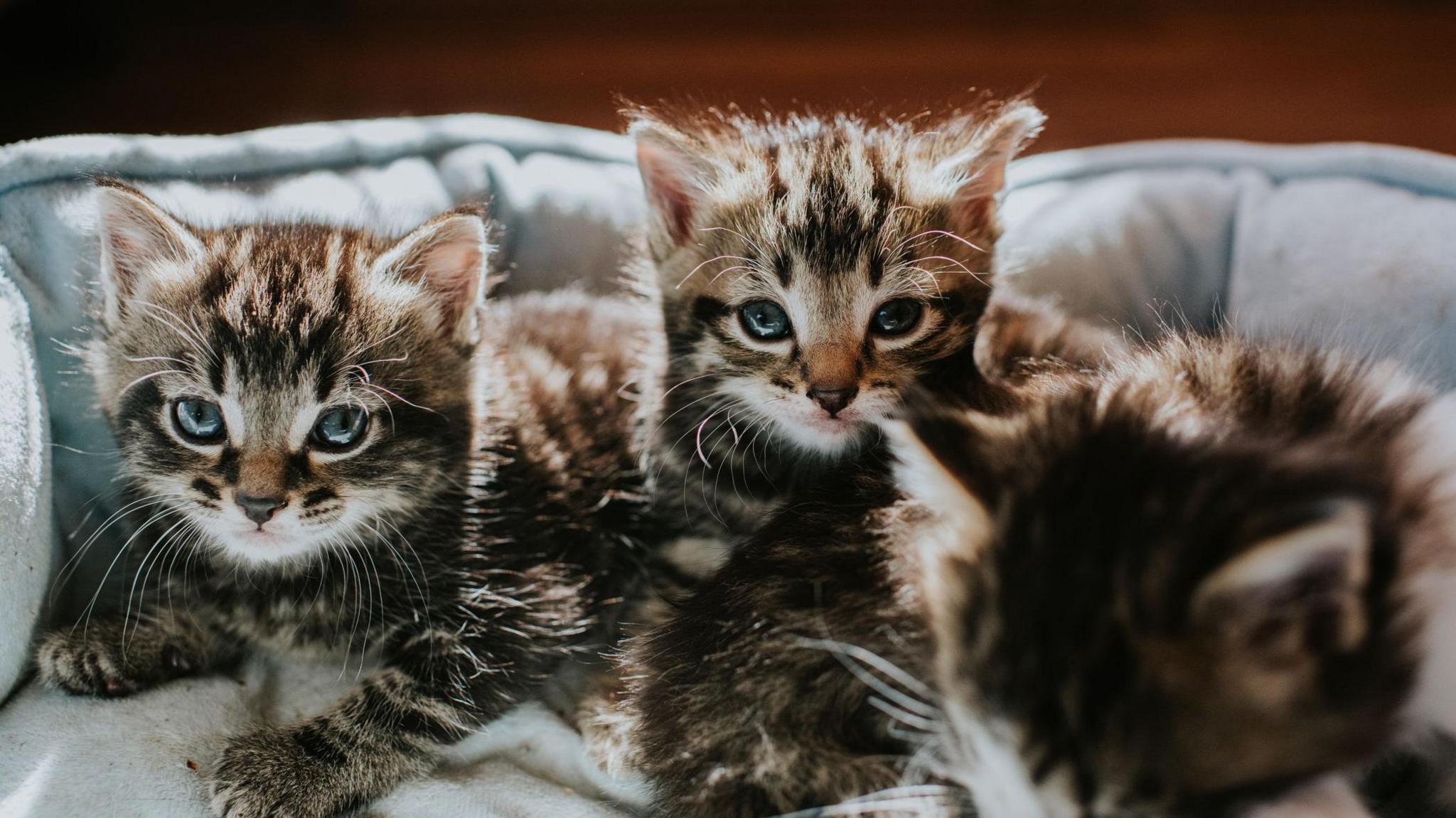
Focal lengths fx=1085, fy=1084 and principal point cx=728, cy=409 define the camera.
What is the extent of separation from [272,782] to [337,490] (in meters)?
0.32

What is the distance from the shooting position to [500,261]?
1877 mm

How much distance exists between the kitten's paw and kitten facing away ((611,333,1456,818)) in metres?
0.35

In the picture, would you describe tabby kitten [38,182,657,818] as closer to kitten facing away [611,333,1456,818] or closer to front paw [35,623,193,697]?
front paw [35,623,193,697]

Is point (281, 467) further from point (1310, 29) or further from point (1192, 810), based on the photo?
point (1310, 29)

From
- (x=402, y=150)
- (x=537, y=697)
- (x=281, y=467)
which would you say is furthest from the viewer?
(x=402, y=150)

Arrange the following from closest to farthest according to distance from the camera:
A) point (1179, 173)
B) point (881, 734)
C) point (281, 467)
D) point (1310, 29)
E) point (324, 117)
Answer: point (881, 734), point (281, 467), point (1179, 173), point (324, 117), point (1310, 29)

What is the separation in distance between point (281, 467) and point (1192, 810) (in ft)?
3.13

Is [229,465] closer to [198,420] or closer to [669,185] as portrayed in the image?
[198,420]

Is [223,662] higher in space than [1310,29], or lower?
lower

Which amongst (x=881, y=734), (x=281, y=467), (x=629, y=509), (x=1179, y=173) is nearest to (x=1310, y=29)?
(x=1179, y=173)

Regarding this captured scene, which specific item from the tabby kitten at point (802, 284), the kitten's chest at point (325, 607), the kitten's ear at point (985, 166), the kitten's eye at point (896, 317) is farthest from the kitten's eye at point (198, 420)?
the kitten's ear at point (985, 166)

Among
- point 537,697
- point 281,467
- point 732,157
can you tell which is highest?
point 732,157

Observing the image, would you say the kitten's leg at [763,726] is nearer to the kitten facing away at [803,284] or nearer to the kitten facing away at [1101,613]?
the kitten facing away at [1101,613]

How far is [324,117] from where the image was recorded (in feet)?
8.67
